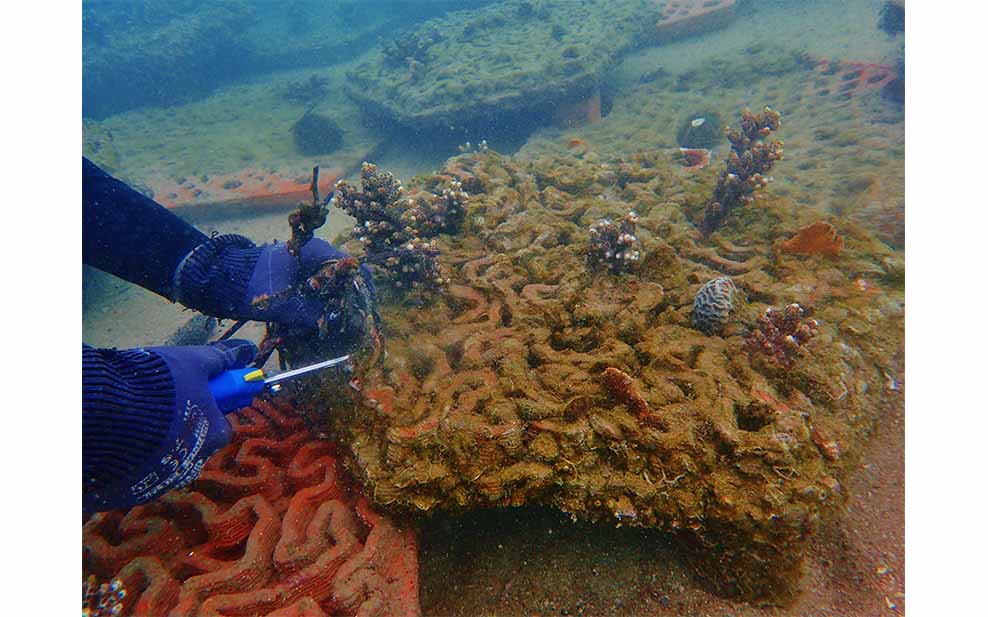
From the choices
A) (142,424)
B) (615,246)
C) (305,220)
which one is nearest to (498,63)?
(615,246)

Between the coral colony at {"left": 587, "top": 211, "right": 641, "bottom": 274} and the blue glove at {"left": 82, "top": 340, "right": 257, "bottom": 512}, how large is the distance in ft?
10.5

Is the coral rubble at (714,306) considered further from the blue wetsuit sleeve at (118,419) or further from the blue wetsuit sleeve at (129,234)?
the blue wetsuit sleeve at (129,234)

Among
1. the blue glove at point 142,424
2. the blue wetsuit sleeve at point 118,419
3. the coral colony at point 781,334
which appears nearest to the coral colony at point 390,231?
the blue glove at point 142,424

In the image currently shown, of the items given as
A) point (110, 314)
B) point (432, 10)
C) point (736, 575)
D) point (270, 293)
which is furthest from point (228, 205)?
point (432, 10)

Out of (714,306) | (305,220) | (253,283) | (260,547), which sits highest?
(305,220)

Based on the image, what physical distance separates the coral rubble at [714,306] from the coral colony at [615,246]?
0.72 meters

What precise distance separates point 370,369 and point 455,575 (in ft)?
5.15

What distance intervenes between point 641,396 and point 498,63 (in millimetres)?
11776

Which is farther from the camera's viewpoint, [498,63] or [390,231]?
[498,63]

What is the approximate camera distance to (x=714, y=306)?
11.2 feet

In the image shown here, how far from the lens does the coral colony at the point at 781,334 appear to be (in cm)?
316

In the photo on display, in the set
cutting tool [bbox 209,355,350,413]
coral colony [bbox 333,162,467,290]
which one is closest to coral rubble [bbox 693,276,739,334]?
coral colony [bbox 333,162,467,290]

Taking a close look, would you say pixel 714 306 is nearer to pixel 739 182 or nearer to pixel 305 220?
pixel 739 182

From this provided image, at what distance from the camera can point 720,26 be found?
52.0 feet
